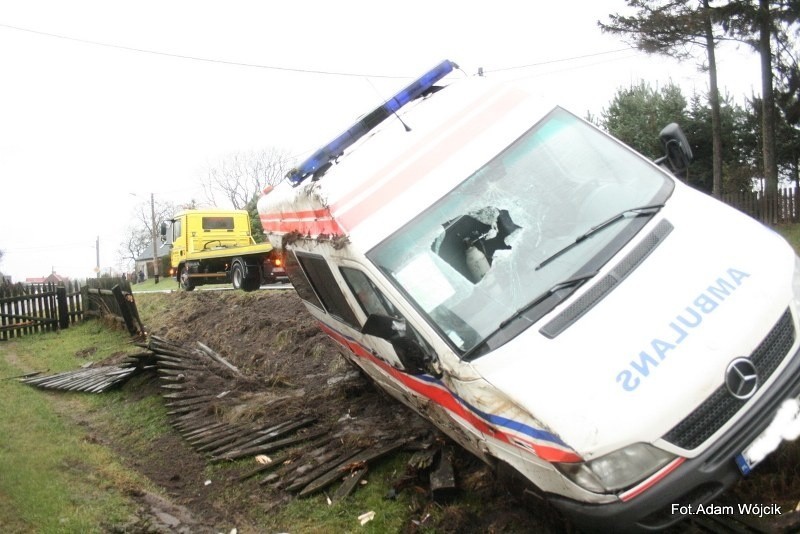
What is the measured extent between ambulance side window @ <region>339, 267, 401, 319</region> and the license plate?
5.84 ft

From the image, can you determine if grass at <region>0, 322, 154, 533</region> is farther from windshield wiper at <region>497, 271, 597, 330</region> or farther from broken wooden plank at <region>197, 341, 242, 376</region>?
windshield wiper at <region>497, 271, 597, 330</region>

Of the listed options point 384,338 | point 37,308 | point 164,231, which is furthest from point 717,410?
point 164,231

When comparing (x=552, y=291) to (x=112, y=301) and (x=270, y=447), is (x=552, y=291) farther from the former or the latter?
(x=112, y=301)

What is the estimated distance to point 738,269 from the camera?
3.01 metres

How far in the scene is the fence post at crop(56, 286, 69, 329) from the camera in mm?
17547

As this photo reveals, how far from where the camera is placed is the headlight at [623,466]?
2.44m

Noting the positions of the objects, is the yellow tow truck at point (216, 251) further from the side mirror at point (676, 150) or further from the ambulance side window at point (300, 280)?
the side mirror at point (676, 150)

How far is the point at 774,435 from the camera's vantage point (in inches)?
104

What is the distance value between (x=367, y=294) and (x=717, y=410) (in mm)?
2014

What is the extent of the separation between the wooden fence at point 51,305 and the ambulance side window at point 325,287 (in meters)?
12.3

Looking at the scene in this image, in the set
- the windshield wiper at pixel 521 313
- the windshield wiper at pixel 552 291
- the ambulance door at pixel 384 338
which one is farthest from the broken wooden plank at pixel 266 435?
the windshield wiper at pixel 552 291

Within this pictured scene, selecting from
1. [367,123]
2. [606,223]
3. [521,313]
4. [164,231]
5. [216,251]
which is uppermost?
[164,231]

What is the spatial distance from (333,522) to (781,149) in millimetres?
20442

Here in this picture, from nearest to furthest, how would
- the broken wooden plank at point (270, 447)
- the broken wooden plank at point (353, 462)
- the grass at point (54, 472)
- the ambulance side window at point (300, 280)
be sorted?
the grass at point (54, 472) < the broken wooden plank at point (353, 462) < the ambulance side window at point (300, 280) < the broken wooden plank at point (270, 447)
